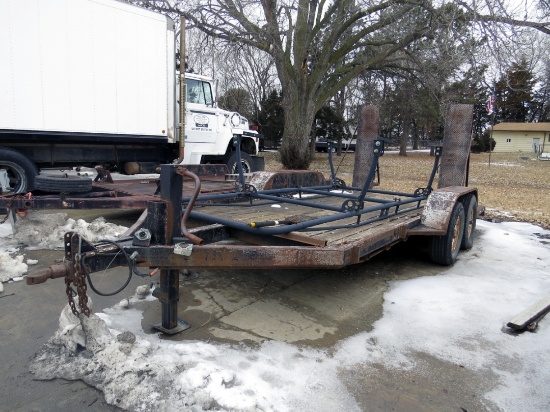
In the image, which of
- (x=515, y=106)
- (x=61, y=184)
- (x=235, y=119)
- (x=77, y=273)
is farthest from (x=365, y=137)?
(x=515, y=106)

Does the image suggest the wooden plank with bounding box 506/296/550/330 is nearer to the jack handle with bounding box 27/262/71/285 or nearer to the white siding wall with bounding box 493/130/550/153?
the jack handle with bounding box 27/262/71/285

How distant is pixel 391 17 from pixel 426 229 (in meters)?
13.0

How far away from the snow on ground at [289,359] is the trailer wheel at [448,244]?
2.91ft

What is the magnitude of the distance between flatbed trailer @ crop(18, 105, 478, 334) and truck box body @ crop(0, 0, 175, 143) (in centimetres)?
340

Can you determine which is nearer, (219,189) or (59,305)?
(59,305)

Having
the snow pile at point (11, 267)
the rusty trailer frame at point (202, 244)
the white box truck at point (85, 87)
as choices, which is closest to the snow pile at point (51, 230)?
the snow pile at point (11, 267)

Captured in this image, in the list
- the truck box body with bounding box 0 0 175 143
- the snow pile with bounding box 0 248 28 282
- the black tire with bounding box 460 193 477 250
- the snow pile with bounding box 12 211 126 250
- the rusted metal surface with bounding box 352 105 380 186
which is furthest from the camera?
the rusted metal surface with bounding box 352 105 380 186

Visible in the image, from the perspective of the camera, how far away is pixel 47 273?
2.35 m

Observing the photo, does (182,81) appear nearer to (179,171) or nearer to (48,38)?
(48,38)

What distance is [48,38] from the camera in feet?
23.8

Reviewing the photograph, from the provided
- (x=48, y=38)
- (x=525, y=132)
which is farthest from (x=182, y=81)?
(x=525, y=132)

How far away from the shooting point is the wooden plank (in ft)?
11.8

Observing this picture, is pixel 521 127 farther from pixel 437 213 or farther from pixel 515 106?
pixel 437 213

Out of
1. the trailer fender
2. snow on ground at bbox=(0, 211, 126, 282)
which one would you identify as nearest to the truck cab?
snow on ground at bbox=(0, 211, 126, 282)
